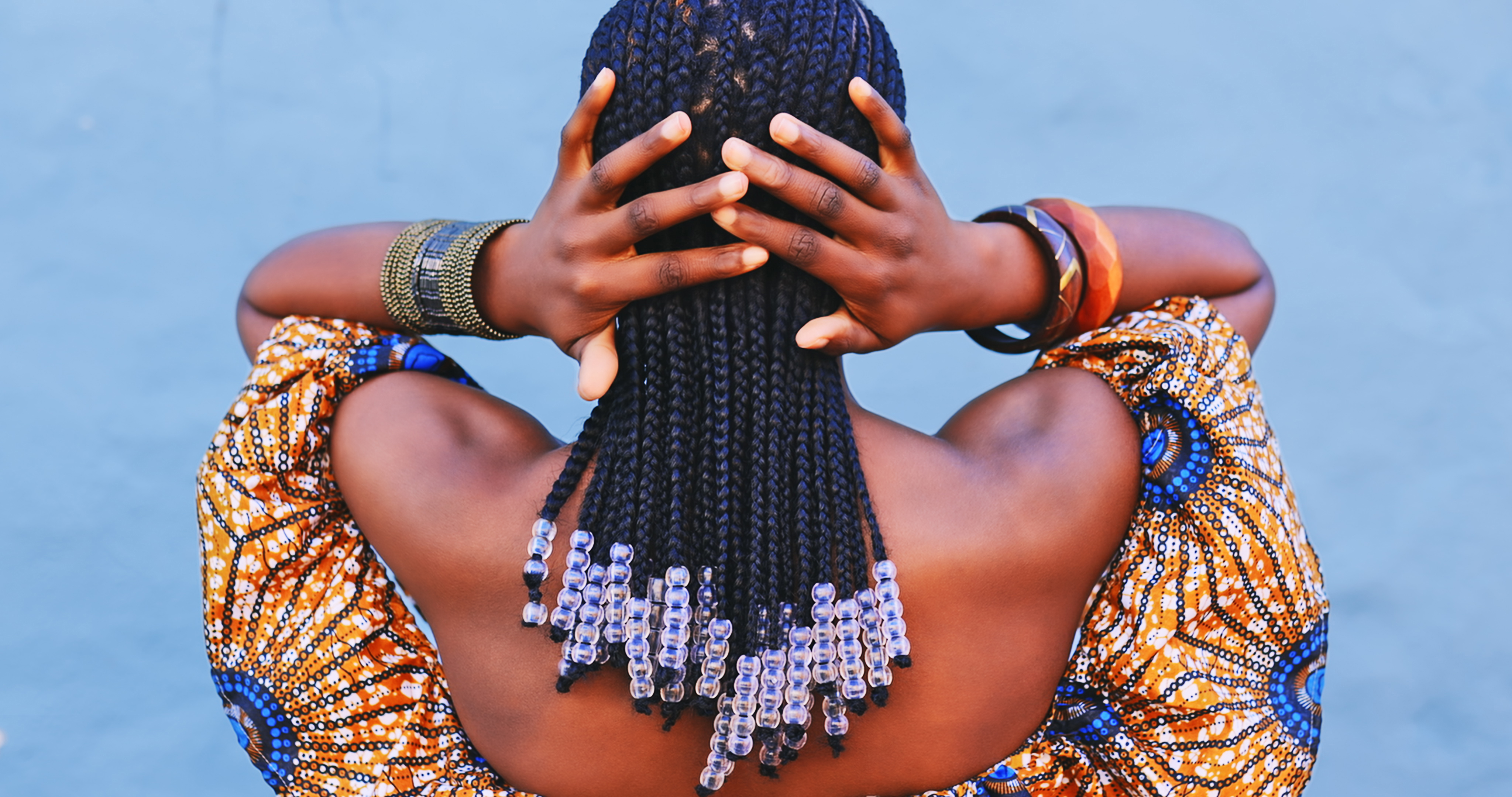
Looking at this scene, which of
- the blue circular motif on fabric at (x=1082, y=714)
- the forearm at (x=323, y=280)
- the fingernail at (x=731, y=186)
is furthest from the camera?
the forearm at (x=323, y=280)

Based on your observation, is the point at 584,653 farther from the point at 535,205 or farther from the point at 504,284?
the point at 535,205

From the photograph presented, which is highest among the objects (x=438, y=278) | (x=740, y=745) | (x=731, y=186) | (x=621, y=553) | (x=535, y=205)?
(x=535, y=205)

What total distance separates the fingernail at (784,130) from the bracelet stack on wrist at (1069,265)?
355 millimetres

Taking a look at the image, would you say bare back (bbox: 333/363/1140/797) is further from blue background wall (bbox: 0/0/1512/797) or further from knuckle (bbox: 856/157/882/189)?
blue background wall (bbox: 0/0/1512/797)

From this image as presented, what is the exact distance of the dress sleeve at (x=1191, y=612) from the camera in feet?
3.62

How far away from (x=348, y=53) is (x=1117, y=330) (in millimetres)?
1903

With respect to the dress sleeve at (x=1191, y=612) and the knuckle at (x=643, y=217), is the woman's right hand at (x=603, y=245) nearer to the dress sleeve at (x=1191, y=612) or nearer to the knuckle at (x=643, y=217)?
the knuckle at (x=643, y=217)

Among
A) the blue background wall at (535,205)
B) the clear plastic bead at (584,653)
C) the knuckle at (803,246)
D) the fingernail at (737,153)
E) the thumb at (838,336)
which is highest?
the blue background wall at (535,205)

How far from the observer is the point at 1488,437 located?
2.49 meters

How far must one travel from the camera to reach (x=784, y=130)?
3.03 feet

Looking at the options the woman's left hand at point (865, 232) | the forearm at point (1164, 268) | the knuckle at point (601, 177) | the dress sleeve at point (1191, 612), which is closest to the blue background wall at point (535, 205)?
the forearm at point (1164, 268)

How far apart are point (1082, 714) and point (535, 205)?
1.77 meters

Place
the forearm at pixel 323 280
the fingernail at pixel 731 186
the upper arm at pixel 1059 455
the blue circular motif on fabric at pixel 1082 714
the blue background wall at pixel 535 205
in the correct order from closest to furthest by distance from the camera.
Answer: the fingernail at pixel 731 186, the upper arm at pixel 1059 455, the blue circular motif on fabric at pixel 1082 714, the forearm at pixel 323 280, the blue background wall at pixel 535 205

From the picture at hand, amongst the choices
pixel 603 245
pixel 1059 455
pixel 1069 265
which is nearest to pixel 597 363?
pixel 603 245
